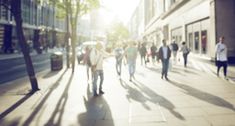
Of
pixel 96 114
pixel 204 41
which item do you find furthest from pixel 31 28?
pixel 96 114

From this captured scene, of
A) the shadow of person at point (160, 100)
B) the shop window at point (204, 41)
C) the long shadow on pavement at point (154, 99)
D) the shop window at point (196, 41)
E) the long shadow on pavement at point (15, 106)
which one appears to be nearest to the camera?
Result: the shadow of person at point (160, 100)

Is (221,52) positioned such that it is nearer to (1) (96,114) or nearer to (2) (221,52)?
(2) (221,52)

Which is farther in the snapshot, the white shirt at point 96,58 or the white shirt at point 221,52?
the white shirt at point 221,52

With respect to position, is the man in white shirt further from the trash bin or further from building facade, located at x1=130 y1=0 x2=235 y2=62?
the trash bin

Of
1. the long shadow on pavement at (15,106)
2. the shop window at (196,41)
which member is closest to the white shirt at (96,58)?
the long shadow on pavement at (15,106)

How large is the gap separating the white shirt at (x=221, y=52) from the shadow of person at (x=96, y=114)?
19.7 feet

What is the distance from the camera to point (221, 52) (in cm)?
1249

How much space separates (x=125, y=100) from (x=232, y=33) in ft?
43.8

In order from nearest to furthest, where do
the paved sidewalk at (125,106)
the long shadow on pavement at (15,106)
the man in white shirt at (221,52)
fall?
the paved sidewalk at (125,106) → the long shadow on pavement at (15,106) → the man in white shirt at (221,52)

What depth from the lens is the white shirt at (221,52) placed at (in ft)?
40.7

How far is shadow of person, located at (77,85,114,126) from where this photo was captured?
6.30 m

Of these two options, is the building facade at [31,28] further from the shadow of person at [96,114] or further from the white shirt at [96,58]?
the shadow of person at [96,114]

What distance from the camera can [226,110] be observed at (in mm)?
7047

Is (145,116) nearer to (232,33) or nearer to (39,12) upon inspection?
(232,33)
